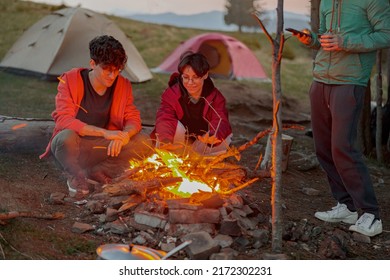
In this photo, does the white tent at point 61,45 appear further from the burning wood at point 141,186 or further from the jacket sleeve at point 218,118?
the burning wood at point 141,186

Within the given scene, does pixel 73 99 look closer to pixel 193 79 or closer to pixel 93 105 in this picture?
pixel 93 105

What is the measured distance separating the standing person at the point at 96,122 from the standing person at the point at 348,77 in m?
1.58

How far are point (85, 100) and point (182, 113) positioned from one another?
83 centimetres

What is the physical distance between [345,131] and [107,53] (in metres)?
1.89

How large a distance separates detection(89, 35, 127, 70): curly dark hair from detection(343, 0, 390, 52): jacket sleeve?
1714mm

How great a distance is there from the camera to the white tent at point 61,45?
9706 mm

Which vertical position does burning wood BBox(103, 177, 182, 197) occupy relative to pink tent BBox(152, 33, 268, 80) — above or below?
below

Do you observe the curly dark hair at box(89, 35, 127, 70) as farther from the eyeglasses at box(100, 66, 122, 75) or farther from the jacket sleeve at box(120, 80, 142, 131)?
the jacket sleeve at box(120, 80, 142, 131)

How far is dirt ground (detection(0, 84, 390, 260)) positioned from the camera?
3350 millimetres

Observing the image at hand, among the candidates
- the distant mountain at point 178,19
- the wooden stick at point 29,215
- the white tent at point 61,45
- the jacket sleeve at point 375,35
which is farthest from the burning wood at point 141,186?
the distant mountain at point 178,19

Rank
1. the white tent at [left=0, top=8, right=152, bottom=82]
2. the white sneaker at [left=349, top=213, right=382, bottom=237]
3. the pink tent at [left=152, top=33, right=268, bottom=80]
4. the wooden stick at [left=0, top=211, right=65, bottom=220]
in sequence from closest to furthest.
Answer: the wooden stick at [left=0, top=211, right=65, bottom=220] < the white sneaker at [left=349, top=213, right=382, bottom=237] < the white tent at [left=0, top=8, right=152, bottom=82] < the pink tent at [left=152, top=33, right=268, bottom=80]

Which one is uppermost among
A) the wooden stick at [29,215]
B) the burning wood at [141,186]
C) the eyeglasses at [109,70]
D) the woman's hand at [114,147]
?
the eyeglasses at [109,70]

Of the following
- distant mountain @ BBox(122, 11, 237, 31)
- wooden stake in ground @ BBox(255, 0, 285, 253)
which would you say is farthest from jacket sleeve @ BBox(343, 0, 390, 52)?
distant mountain @ BBox(122, 11, 237, 31)
